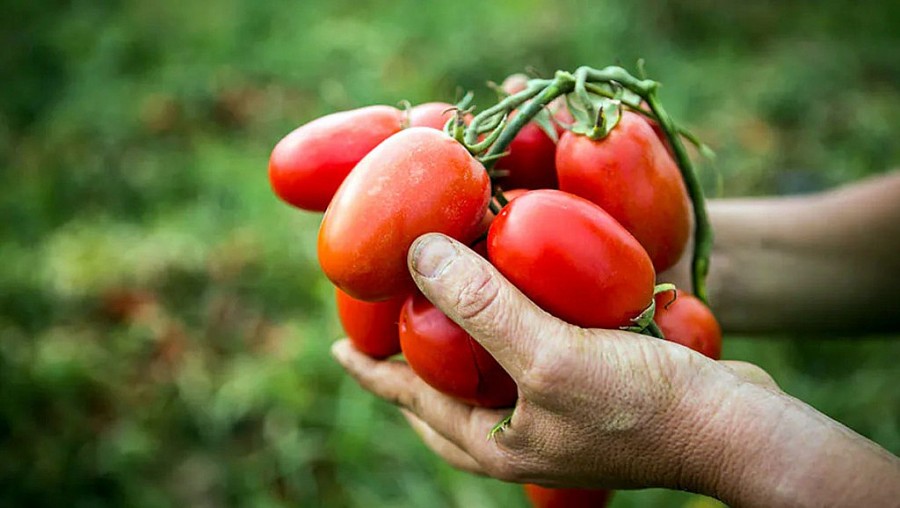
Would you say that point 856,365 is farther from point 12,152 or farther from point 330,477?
point 12,152

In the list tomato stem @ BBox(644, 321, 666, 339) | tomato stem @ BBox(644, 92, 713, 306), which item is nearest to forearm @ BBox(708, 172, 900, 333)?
tomato stem @ BBox(644, 92, 713, 306)

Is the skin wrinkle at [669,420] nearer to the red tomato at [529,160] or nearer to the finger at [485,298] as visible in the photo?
the finger at [485,298]

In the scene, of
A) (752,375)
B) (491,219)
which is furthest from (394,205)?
(752,375)

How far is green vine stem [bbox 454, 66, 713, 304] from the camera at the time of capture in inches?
46.8

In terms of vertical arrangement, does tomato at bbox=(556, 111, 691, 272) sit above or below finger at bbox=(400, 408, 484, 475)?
above

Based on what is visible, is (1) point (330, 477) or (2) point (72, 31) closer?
(1) point (330, 477)

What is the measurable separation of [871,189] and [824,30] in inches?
125

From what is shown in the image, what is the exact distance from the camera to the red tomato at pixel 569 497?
4.67ft

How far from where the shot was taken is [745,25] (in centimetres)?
462

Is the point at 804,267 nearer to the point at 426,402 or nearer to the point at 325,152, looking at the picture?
the point at 426,402

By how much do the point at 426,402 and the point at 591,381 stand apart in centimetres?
43

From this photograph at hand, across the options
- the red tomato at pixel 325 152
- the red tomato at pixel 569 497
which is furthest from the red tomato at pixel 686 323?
the red tomato at pixel 325 152

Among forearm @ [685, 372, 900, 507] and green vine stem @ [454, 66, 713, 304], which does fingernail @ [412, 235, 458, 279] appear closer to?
green vine stem @ [454, 66, 713, 304]

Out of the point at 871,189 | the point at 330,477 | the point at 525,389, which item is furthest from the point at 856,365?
the point at 525,389
